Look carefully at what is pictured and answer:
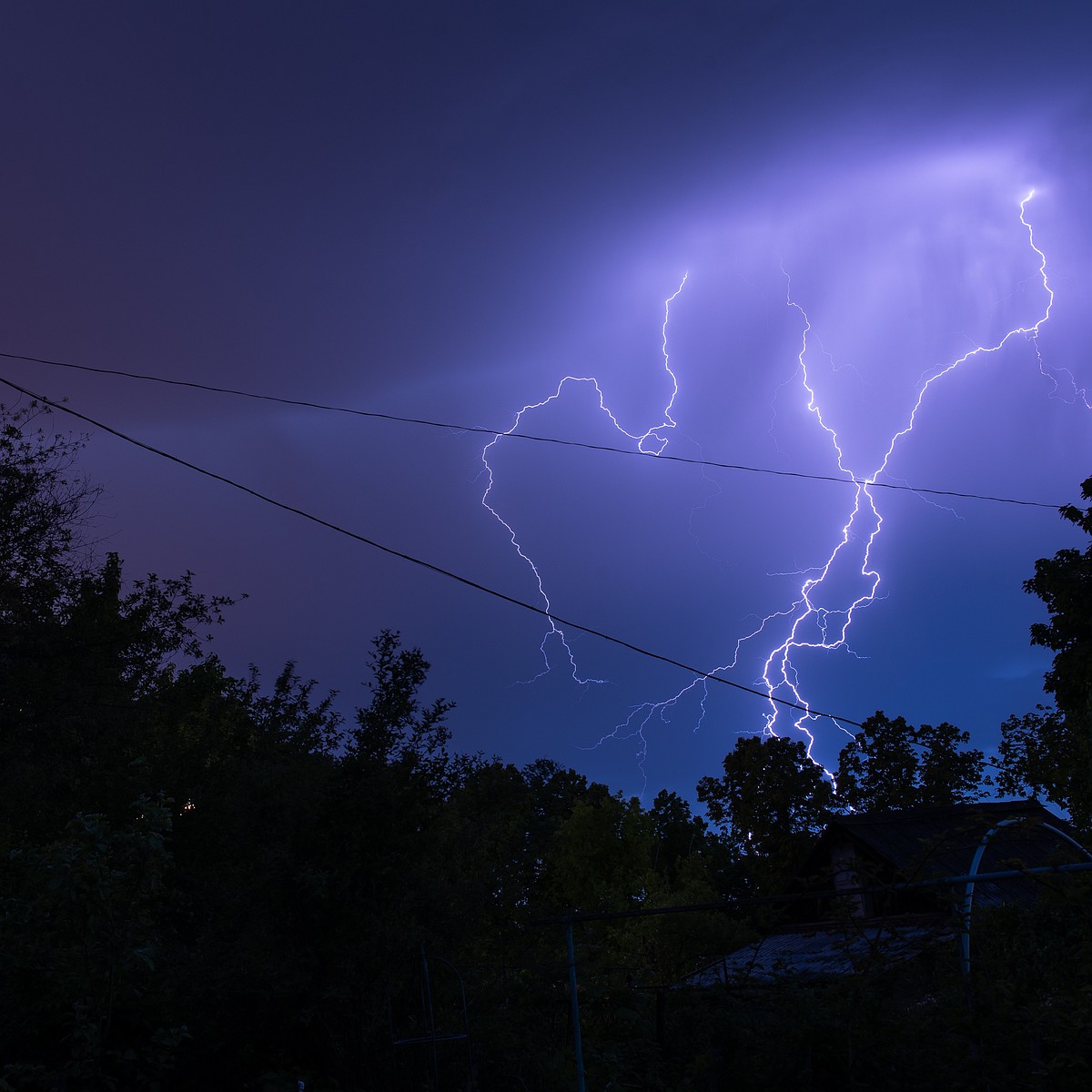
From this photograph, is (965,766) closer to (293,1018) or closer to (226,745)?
(226,745)

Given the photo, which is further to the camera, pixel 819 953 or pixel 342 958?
pixel 819 953

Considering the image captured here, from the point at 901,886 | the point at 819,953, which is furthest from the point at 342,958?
the point at 819,953

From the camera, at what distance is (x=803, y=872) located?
2183cm

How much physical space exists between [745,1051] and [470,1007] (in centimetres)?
211

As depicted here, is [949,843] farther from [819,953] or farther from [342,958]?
[342,958]

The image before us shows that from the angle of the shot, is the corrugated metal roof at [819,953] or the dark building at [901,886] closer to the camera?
the dark building at [901,886]

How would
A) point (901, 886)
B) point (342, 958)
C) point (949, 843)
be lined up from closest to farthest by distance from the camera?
1. point (901, 886)
2. point (342, 958)
3. point (949, 843)

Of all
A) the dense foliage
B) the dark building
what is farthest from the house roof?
the dense foliage

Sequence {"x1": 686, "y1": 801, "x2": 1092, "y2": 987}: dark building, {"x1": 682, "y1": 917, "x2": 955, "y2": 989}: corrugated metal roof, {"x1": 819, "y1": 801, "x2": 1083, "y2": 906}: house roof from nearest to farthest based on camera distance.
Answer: {"x1": 686, "y1": 801, "x2": 1092, "y2": 987}: dark building
{"x1": 682, "y1": 917, "x2": 955, "y2": 989}: corrugated metal roof
{"x1": 819, "y1": 801, "x2": 1083, "y2": 906}: house roof

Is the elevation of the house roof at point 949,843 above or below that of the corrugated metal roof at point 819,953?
above

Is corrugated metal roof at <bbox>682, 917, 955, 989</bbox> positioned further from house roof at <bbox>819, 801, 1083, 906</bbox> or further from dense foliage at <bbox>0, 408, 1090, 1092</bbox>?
house roof at <bbox>819, 801, 1083, 906</bbox>

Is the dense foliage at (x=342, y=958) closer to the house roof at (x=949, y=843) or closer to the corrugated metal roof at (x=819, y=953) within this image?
the corrugated metal roof at (x=819, y=953)

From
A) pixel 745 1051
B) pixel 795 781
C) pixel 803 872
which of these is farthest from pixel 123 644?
pixel 795 781

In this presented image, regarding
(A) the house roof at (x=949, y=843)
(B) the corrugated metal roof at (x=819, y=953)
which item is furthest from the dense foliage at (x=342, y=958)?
(A) the house roof at (x=949, y=843)
